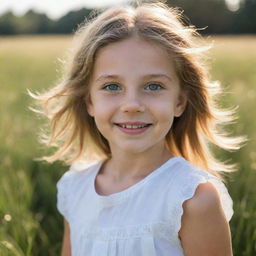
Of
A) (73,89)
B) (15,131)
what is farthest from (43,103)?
(15,131)

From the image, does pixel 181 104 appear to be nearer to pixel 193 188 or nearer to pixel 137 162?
pixel 137 162

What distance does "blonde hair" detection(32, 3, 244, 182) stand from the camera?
1661 mm

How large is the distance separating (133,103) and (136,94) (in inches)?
1.3

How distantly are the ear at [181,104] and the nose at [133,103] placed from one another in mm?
195

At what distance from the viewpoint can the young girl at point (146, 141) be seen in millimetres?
1506

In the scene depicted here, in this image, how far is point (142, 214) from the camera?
1569mm

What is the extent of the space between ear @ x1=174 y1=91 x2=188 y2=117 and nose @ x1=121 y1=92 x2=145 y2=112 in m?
0.20

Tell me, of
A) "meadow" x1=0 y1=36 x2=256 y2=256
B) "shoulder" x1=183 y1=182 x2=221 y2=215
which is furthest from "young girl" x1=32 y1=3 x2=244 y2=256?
"meadow" x1=0 y1=36 x2=256 y2=256

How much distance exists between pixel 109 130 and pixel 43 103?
0.48 m

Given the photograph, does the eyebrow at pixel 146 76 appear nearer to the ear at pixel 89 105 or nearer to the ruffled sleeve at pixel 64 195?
the ear at pixel 89 105

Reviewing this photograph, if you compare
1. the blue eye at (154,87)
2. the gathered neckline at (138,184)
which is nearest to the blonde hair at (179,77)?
the blue eye at (154,87)

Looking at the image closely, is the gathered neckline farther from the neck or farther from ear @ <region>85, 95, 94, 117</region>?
ear @ <region>85, 95, 94, 117</region>

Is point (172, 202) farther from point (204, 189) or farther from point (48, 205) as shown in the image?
point (48, 205)

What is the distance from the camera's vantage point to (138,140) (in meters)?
1.61
